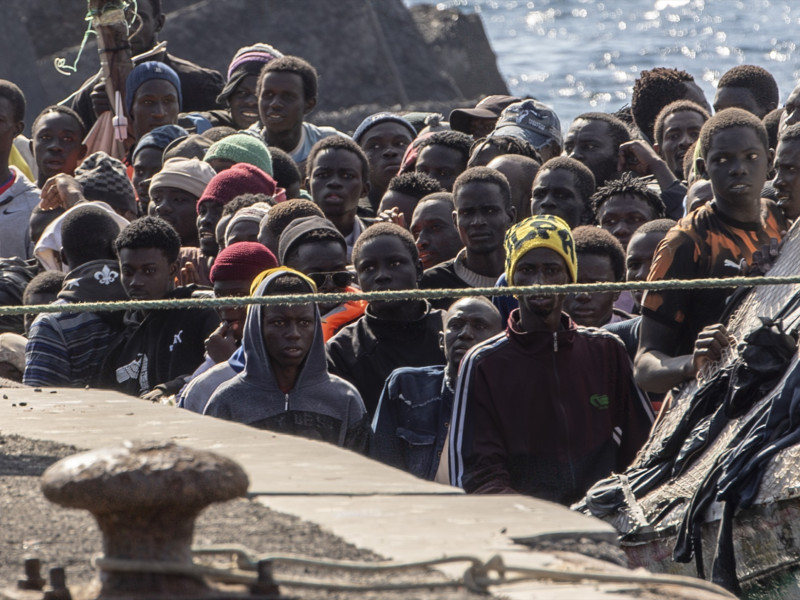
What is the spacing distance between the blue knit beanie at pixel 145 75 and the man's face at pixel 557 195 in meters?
3.02

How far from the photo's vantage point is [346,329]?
6281 mm

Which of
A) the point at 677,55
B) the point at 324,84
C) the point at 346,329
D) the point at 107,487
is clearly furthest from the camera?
the point at 677,55

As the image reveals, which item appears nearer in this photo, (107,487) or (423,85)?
(107,487)

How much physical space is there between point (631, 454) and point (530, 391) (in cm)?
48

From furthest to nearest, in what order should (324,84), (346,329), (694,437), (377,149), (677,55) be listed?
(677,55) → (324,84) → (377,149) → (346,329) → (694,437)

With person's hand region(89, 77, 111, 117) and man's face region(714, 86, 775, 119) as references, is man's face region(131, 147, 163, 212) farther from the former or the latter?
man's face region(714, 86, 775, 119)

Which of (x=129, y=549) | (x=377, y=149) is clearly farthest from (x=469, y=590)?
(x=377, y=149)

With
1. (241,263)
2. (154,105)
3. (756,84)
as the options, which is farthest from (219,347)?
(756,84)

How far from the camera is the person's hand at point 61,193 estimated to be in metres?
8.05

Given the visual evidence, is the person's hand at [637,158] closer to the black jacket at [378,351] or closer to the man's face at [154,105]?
the black jacket at [378,351]

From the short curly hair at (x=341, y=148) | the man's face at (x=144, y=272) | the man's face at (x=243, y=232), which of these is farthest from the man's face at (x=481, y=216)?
the man's face at (x=144, y=272)

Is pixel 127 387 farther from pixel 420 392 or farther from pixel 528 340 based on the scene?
pixel 528 340

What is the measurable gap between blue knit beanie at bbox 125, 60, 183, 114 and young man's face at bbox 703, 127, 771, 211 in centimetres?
434

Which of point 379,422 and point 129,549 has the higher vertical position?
point 129,549
